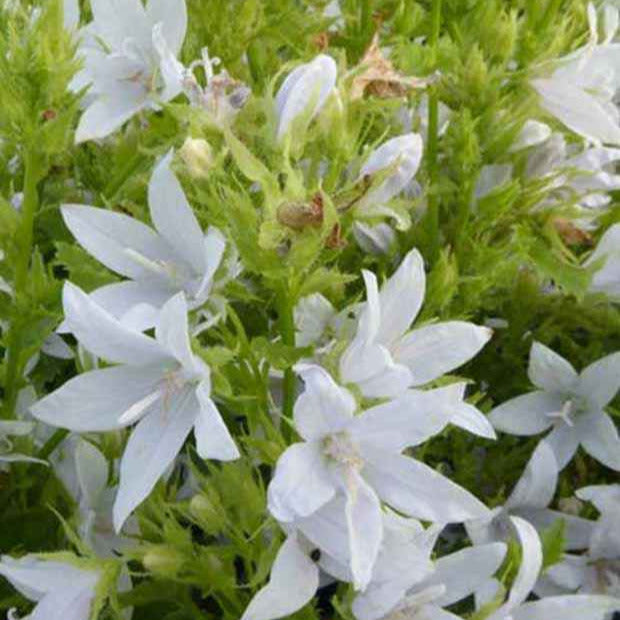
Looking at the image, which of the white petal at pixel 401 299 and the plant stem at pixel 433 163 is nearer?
the white petal at pixel 401 299

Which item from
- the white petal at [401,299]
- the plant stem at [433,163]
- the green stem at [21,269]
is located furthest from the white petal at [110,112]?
the white petal at [401,299]

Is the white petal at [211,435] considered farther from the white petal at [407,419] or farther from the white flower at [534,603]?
the white flower at [534,603]

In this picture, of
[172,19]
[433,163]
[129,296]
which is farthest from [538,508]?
[172,19]

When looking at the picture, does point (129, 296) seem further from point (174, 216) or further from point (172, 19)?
point (172, 19)

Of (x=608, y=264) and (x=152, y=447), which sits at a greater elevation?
(x=152, y=447)

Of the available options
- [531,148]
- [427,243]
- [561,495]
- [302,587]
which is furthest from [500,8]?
[302,587]

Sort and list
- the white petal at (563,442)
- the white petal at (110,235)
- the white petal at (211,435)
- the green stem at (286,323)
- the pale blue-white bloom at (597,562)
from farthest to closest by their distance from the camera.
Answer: the white petal at (563,442), the pale blue-white bloom at (597,562), the white petal at (110,235), the green stem at (286,323), the white petal at (211,435)
